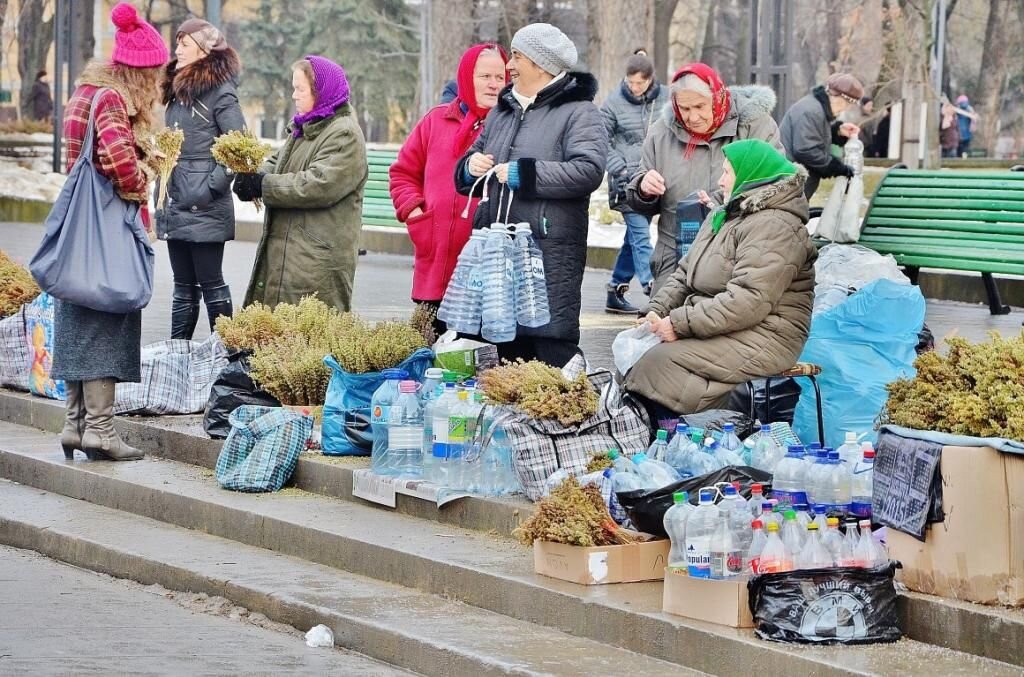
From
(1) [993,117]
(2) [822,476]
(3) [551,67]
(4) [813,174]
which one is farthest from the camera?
(1) [993,117]

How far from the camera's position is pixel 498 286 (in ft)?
25.6

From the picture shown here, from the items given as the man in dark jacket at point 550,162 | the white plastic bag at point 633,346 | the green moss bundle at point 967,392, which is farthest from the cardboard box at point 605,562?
the man in dark jacket at point 550,162

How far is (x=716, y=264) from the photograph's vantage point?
7414 millimetres

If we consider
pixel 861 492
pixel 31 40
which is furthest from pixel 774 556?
pixel 31 40

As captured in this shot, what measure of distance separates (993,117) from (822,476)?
1512 inches

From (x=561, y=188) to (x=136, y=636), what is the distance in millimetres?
2757

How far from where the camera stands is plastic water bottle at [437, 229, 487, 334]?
7.85 meters

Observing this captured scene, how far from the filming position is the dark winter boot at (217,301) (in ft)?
32.7

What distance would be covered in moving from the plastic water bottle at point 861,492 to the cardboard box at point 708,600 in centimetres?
66

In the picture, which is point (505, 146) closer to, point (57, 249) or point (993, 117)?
point (57, 249)

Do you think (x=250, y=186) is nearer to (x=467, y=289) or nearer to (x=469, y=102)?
(x=469, y=102)

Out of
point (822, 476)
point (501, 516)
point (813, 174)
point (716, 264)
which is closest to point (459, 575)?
point (501, 516)

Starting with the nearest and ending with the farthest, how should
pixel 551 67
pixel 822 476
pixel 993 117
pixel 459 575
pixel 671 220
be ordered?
1. pixel 822 476
2. pixel 459 575
3. pixel 551 67
4. pixel 671 220
5. pixel 993 117

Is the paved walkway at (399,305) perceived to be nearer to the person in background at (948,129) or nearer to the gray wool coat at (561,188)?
the gray wool coat at (561,188)
